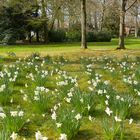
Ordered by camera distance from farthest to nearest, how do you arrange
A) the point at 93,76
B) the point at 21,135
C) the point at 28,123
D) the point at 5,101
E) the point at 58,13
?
1. the point at 58,13
2. the point at 93,76
3. the point at 5,101
4. the point at 28,123
5. the point at 21,135

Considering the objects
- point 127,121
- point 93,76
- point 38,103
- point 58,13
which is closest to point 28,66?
point 93,76

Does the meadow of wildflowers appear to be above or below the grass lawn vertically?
above

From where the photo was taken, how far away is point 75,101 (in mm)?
6508

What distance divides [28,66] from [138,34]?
66172 millimetres

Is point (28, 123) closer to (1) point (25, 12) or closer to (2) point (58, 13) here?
(1) point (25, 12)

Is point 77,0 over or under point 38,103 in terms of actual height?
over

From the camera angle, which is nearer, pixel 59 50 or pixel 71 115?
pixel 71 115

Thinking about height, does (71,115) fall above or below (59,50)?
above

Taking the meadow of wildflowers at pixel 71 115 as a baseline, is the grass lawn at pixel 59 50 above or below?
below

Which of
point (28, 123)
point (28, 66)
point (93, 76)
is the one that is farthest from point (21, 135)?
point (28, 66)

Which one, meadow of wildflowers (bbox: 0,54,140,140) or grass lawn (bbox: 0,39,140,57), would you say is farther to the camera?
grass lawn (bbox: 0,39,140,57)

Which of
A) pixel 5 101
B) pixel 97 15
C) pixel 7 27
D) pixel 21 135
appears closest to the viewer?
pixel 21 135

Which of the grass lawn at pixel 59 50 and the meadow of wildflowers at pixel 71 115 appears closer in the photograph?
the meadow of wildflowers at pixel 71 115

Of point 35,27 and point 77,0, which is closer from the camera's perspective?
point 35,27
